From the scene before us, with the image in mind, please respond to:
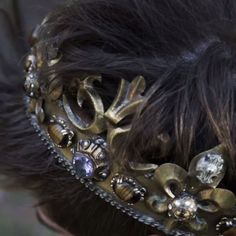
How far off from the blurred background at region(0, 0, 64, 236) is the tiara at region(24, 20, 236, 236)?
113 millimetres

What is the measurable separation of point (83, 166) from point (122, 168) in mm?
43

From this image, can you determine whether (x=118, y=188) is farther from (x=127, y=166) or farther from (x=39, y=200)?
(x=39, y=200)

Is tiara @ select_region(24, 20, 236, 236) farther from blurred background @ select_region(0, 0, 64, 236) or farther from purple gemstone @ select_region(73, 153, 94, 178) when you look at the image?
blurred background @ select_region(0, 0, 64, 236)

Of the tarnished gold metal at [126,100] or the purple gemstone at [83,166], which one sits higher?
the tarnished gold metal at [126,100]

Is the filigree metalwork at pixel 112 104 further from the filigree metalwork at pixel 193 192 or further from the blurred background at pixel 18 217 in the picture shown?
the blurred background at pixel 18 217

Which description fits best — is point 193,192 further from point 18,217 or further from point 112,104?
point 18,217

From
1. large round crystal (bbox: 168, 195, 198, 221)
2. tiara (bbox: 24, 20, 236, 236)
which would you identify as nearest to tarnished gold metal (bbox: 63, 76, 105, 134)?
tiara (bbox: 24, 20, 236, 236)

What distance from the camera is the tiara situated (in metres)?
0.69

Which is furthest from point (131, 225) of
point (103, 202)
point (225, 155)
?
point (225, 155)

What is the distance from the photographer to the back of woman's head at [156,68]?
27.2 inches

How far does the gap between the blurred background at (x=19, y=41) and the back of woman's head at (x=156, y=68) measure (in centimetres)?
10

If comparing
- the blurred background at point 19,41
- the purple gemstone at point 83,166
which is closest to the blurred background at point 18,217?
the blurred background at point 19,41

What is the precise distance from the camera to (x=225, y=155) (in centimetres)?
68

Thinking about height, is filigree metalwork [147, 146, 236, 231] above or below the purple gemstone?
below
